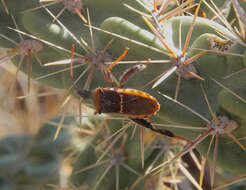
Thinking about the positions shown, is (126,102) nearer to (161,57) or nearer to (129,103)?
(129,103)

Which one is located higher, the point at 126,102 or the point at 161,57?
the point at 161,57

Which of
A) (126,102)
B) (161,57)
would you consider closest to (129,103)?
(126,102)

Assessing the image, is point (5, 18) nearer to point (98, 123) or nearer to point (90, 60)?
point (90, 60)

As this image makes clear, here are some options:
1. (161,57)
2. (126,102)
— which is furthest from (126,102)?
(161,57)
